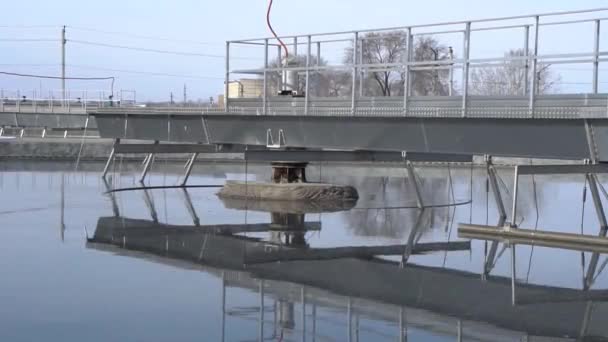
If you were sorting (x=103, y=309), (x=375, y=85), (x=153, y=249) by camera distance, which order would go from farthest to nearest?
1. (x=375, y=85)
2. (x=153, y=249)
3. (x=103, y=309)

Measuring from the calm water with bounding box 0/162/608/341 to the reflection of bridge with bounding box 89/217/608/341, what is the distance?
0.03 meters

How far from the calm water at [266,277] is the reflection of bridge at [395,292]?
26mm

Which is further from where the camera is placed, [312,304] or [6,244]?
[6,244]

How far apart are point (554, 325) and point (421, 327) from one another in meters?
1.46

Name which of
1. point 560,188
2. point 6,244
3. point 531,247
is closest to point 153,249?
point 6,244

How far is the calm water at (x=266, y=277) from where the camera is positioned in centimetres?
1009

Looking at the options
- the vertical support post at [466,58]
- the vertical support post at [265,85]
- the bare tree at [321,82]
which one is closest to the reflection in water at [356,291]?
the vertical support post at [466,58]

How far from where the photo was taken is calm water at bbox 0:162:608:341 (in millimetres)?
10094

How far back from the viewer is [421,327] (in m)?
10.2

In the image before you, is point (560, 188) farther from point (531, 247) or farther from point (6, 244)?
point (6, 244)

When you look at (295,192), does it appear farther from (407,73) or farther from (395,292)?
(395,292)

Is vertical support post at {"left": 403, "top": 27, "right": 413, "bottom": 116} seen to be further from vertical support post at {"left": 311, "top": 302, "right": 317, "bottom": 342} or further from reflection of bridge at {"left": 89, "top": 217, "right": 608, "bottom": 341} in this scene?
vertical support post at {"left": 311, "top": 302, "right": 317, "bottom": 342}

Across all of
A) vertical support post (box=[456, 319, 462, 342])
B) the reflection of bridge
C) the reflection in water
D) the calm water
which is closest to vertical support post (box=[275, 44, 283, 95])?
the calm water

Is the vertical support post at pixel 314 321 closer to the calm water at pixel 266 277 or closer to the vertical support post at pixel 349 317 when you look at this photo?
the calm water at pixel 266 277
